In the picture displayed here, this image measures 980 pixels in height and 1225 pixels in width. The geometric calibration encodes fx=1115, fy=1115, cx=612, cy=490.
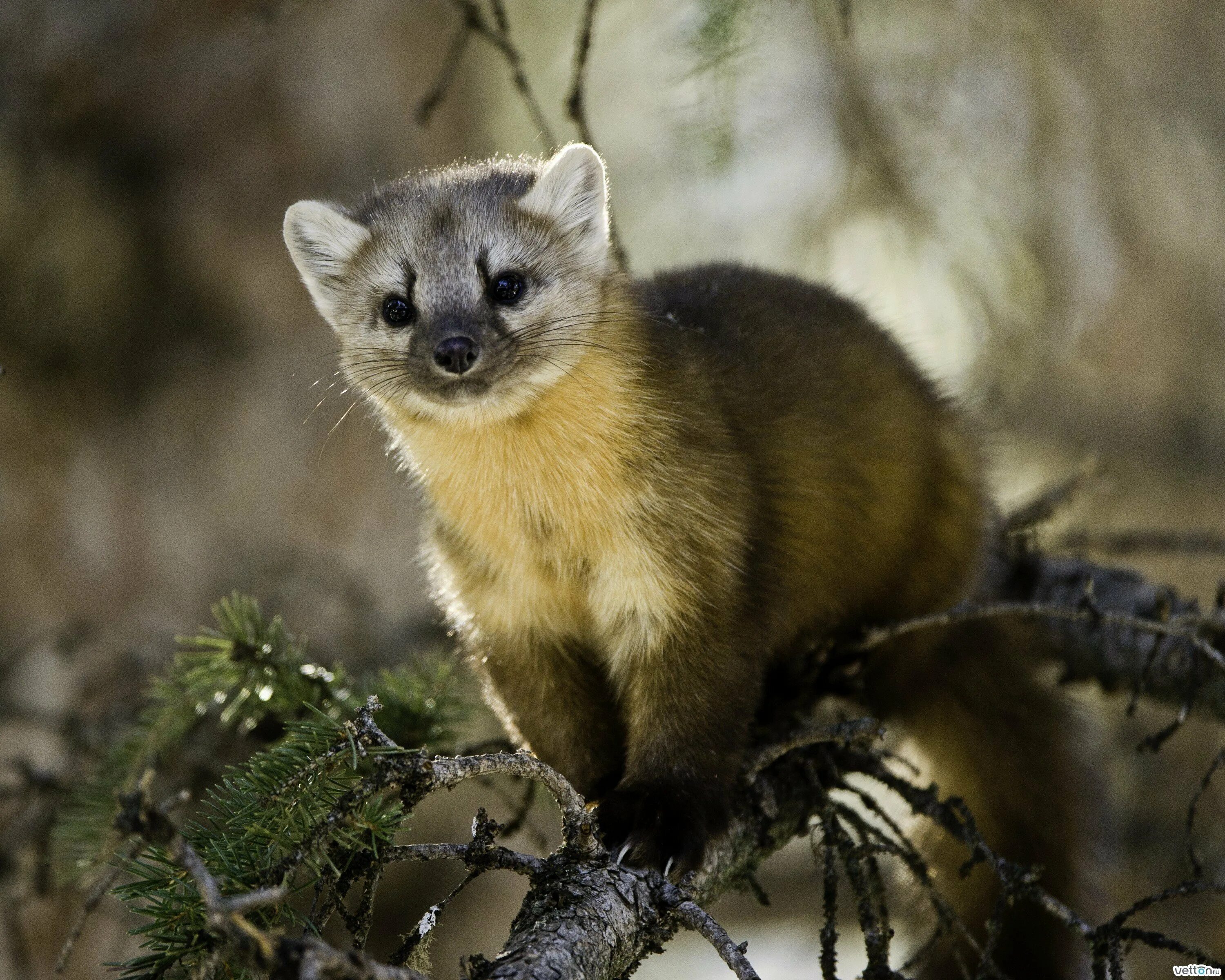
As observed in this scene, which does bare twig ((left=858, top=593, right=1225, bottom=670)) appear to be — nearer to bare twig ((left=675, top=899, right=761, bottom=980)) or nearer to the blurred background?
bare twig ((left=675, top=899, right=761, bottom=980))

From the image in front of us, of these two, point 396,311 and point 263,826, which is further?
point 396,311

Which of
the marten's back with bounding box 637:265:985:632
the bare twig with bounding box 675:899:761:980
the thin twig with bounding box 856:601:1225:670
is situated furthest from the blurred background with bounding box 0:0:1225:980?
the bare twig with bounding box 675:899:761:980

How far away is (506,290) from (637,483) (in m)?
0.69

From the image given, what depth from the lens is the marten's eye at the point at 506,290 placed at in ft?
10.5

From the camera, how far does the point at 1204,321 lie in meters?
5.62

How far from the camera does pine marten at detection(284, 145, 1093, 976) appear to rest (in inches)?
118

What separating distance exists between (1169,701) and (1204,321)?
103 inches

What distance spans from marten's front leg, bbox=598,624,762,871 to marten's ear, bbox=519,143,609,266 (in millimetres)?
1231

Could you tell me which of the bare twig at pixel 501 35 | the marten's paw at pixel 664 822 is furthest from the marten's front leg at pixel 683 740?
the bare twig at pixel 501 35

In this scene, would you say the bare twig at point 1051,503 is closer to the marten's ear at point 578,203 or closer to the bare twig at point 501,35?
the marten's ear at point 578,203

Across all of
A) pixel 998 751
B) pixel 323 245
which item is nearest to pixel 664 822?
pixel 998 751

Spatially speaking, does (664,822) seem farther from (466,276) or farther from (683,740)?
(466,276)

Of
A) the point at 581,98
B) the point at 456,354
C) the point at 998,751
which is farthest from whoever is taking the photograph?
the point at 998,751

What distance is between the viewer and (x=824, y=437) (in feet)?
11.6
